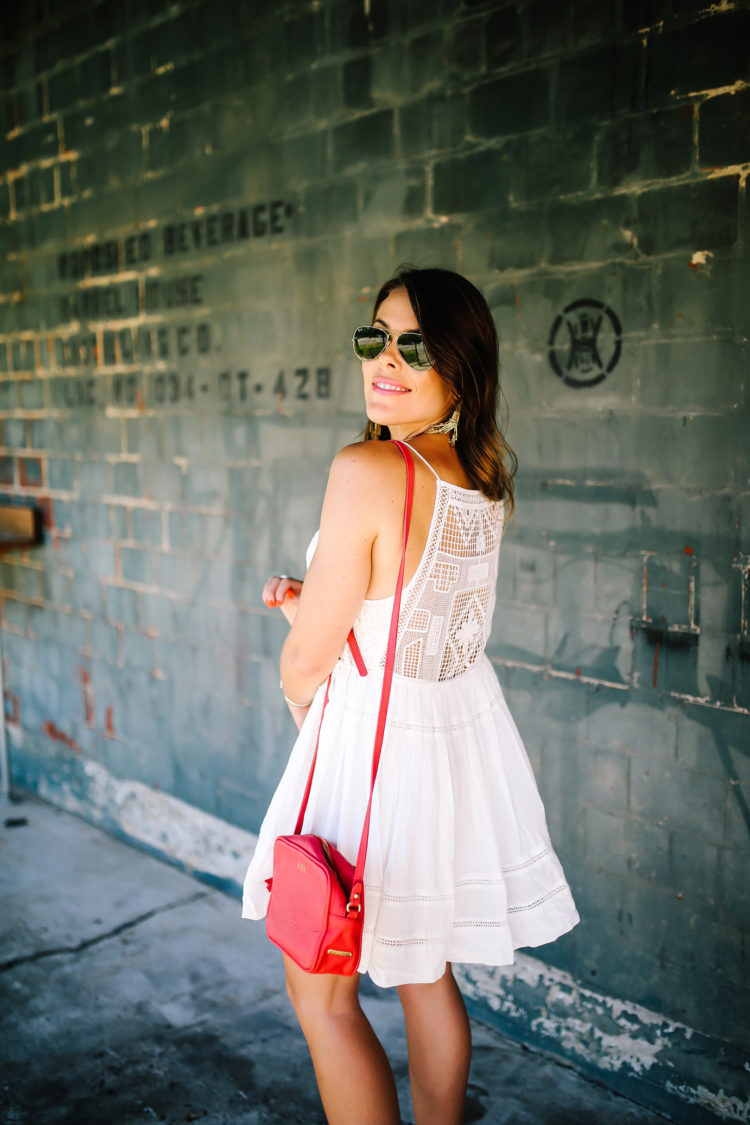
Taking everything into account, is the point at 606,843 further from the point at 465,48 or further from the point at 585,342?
the point at 465,48

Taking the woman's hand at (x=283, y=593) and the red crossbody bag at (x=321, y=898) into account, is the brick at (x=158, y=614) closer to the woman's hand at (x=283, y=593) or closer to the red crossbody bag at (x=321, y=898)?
the woman's hand at (x=283, y=593)

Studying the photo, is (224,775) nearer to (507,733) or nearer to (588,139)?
(507,733)

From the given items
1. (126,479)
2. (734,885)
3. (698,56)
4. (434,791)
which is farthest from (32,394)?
(734,885)

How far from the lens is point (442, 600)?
5.74ft

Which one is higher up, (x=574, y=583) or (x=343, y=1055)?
(x=574, y=583)

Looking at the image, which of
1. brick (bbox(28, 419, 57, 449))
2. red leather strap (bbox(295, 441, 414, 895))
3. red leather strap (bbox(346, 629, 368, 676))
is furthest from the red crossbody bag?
brick (bbox(28, 419, 57, 449))

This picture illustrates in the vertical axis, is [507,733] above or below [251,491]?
below

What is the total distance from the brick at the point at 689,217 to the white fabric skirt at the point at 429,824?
1196 mm

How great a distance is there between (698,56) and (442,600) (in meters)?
1.50

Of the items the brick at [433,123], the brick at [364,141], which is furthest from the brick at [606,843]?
the brick at [364,141]

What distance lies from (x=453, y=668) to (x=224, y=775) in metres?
2.17

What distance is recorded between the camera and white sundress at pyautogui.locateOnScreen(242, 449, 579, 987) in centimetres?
170

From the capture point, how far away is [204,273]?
360 cm

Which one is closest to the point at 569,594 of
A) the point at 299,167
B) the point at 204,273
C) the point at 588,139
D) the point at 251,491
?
the point at 588,139
